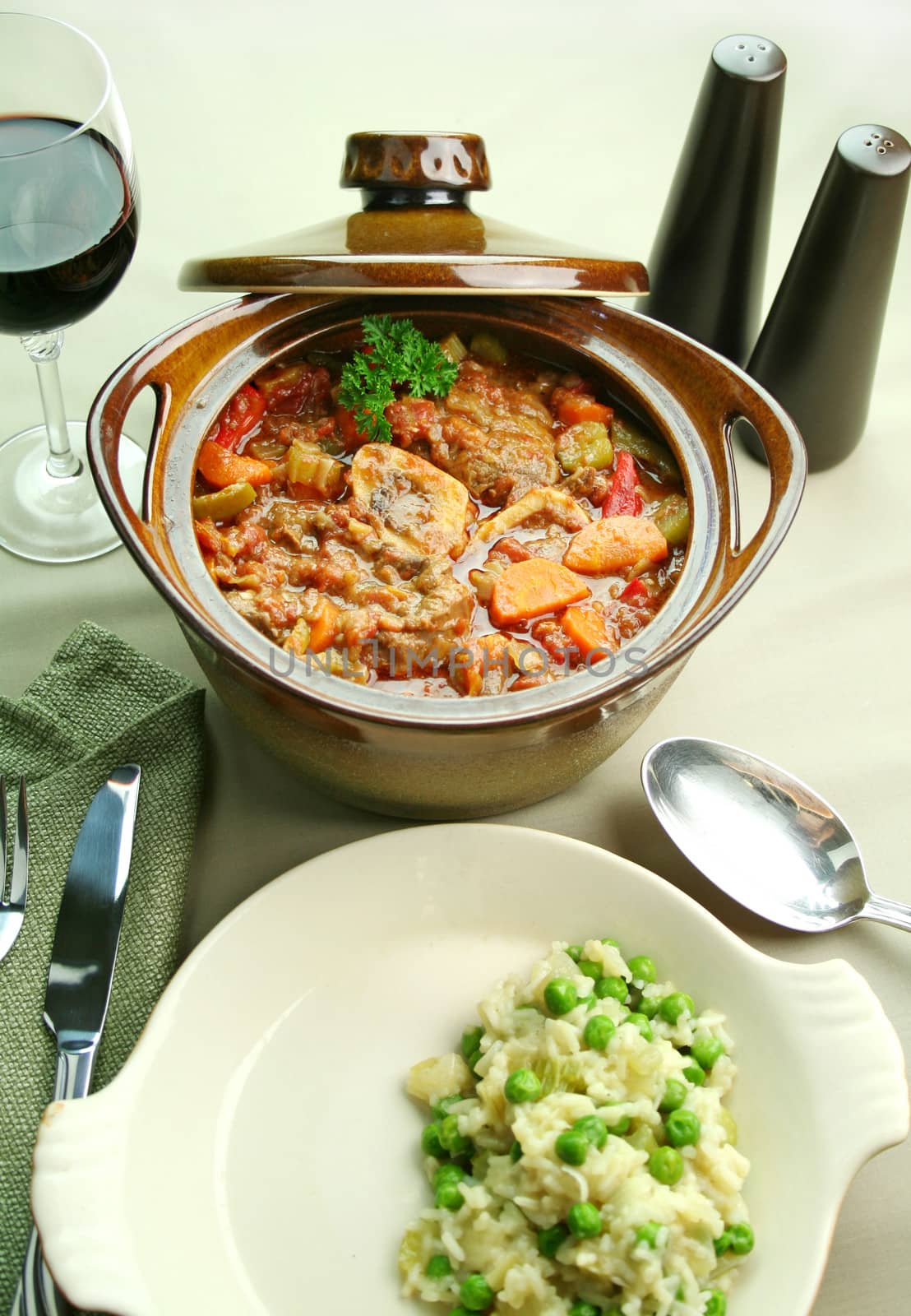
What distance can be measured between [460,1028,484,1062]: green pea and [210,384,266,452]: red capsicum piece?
4.97 ft

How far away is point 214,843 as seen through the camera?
2955 mm

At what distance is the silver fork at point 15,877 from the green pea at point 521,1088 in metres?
1.11

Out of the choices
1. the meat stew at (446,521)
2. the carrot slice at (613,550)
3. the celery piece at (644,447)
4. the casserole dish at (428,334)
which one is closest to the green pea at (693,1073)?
the casserole dish at (428,334)

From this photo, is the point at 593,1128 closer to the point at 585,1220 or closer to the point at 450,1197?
the point at 585,1220

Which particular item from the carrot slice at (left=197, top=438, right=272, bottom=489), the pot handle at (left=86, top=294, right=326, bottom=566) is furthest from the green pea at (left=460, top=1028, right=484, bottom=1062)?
the carrot slice at (left=197, top=438, right=272, bottom=489)

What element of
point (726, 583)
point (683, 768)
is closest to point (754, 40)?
point (726, 583)

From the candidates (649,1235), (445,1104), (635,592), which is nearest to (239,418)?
(635,592)

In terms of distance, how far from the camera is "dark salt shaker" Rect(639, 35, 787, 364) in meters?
3.46

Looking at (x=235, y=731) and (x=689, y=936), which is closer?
(x=689, y=936)

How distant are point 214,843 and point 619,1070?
1.13 m

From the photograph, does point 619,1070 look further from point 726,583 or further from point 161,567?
point 161,567

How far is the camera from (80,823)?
9.25 feet

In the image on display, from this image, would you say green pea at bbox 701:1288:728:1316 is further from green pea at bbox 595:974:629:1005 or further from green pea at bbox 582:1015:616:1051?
green pea at bbox 595:974:629:1005

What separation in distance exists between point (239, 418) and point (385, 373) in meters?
0.38
